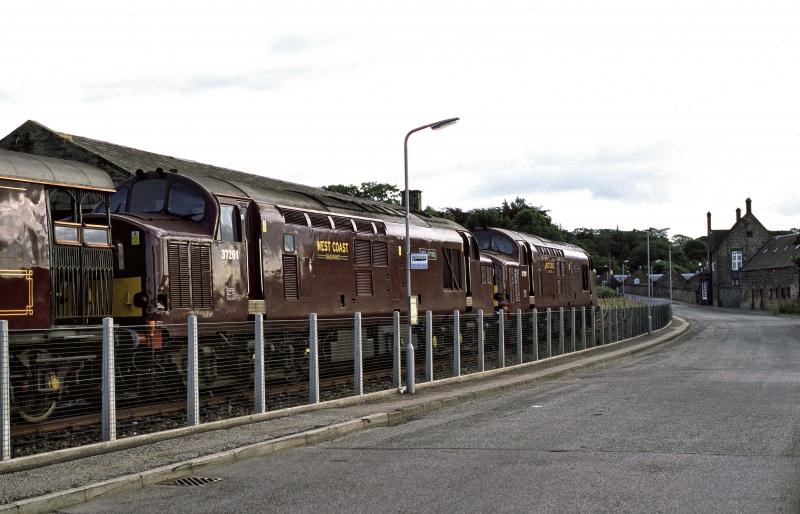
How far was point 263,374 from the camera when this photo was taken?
1353 cm

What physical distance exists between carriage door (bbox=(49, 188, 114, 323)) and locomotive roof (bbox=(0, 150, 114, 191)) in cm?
16

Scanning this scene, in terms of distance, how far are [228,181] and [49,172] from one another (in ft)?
15.0

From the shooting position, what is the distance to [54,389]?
1111cm

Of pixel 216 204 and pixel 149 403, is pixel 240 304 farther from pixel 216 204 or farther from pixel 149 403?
pixel 149 403

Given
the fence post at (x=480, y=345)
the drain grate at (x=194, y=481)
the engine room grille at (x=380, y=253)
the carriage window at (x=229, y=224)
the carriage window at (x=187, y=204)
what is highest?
the carriage window at (x=187, y=204)

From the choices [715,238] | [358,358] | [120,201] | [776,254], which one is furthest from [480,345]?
[715,238]

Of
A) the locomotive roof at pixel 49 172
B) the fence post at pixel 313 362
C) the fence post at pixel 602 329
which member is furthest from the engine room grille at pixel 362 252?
the fence post at pixel 602 329

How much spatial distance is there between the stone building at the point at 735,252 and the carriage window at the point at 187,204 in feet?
300

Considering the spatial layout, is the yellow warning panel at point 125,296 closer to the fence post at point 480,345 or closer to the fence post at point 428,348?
the fence post at point 428,348

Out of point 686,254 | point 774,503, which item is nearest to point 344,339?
point 774,503

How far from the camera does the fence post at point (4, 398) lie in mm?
9492

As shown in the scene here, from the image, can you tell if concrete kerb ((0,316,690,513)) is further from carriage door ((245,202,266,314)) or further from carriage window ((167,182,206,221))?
carriage window ((167,182,206,221))

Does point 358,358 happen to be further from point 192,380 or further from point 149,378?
point 149,378

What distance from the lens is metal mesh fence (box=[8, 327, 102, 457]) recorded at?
35.0 feet
